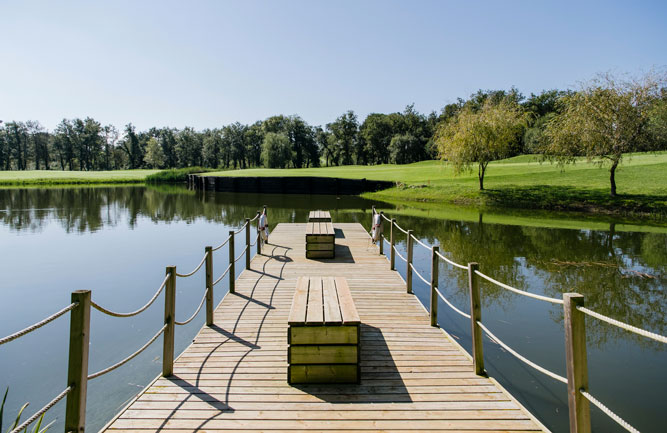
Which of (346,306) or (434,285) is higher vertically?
(346,306)

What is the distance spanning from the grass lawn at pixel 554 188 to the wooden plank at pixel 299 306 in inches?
940

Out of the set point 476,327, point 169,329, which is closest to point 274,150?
point 169,329

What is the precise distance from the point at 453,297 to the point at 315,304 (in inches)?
192

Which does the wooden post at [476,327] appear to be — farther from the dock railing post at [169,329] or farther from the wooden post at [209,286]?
the wooden post at [209,286]

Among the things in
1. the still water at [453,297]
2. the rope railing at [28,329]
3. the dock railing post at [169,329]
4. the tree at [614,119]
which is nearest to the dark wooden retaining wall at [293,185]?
the tree at [614,119]

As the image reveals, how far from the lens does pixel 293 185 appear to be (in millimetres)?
42969

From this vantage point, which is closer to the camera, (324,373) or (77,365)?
(77,365)

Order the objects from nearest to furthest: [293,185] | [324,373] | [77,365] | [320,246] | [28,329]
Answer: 1. [28,329]
2. [77,365]
3. [324,373]
4. [320,246]
5. [293,185]

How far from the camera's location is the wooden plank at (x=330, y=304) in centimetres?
412

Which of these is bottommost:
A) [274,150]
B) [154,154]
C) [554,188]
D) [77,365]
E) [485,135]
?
[77,365]

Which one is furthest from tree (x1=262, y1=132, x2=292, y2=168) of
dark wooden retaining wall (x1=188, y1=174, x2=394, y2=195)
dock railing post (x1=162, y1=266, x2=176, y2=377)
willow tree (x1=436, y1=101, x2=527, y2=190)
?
dock railing post (x1=162, y1=266, x2=176, y2=377)

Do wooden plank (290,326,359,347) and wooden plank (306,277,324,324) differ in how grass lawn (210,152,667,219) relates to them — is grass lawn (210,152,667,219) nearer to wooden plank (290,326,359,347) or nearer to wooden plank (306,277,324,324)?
wooden plank (306,277,324,324)

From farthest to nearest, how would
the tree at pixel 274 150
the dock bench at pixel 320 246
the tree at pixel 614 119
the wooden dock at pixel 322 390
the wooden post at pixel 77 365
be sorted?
the tree at pixel 274 150 → the tree at pixel 614 119 → the dock bench at pixel 320 246 → the wooden dock at pixel 322 390 → the wooden post at pixel 77 365

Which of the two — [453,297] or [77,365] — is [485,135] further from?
[77,365]
